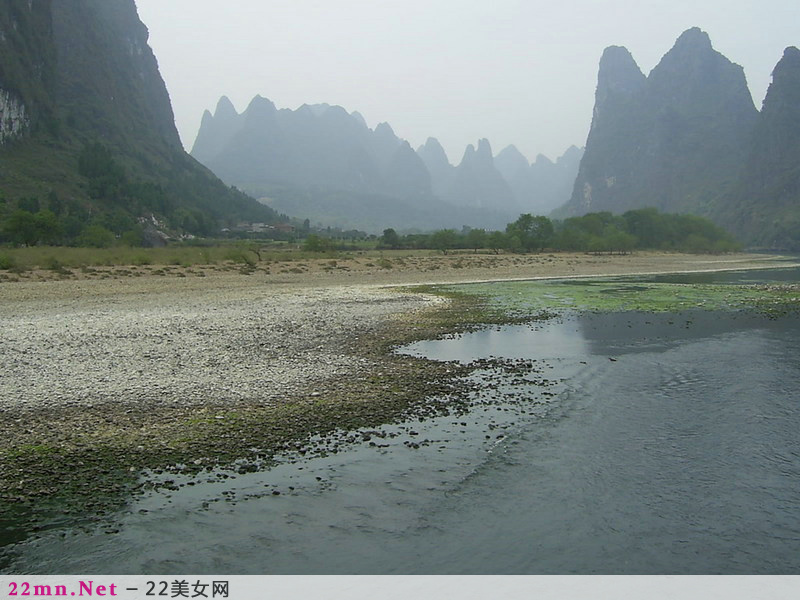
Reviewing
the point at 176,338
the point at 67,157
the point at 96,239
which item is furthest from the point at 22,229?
the point at 67,157

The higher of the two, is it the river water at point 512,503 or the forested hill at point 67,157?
the forested hill at point 67,157

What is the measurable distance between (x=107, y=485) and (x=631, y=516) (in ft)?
30.9

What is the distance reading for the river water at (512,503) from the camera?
8922 millimetres

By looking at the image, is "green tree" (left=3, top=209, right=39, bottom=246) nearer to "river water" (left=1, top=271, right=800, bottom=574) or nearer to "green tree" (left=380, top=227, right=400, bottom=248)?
"green tree" (left=380, top=227, right=400, bottom=248)

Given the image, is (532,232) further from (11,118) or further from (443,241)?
(11,118)

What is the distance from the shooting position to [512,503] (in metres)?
10.8

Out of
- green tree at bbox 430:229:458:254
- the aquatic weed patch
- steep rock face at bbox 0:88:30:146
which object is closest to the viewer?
the aquatic weed patch

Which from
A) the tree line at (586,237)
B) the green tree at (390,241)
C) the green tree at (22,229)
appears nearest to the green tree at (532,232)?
the tree line at (586,237)

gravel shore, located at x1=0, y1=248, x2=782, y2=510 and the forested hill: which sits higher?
the forested hill

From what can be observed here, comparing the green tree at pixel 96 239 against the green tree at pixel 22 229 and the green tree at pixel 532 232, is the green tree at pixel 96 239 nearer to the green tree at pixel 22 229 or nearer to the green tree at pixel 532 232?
the green tree at pixel 22 229

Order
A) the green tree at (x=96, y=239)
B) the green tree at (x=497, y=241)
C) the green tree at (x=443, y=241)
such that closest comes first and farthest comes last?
1. the green tree at (x=96, y=239)
2. the green tree at (x=443, y=241)
3. the green tree at (x=497, y=241)

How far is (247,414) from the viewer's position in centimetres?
1448

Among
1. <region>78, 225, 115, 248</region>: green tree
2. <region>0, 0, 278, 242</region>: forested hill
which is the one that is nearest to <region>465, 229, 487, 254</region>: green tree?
<region>0, 0, 278, 242</region>: forested hill

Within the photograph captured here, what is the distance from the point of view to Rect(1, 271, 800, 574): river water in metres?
8.92
